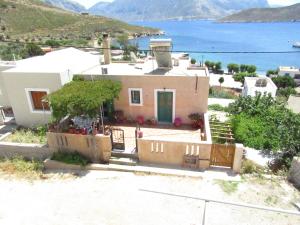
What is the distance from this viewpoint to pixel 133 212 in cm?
930

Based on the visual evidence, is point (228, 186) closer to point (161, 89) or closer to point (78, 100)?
point (161, 89)

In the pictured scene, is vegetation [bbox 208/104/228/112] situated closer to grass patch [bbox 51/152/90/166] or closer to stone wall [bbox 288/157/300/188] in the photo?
stone wall [bbox 288/157/300/188]

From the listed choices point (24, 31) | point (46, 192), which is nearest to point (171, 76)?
point (46, 192)

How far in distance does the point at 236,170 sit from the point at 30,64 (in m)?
13.9

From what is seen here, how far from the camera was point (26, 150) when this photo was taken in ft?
43.1

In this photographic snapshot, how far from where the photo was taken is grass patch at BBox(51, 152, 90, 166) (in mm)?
12117

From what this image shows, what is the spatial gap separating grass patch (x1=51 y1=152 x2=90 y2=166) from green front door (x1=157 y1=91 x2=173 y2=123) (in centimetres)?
523

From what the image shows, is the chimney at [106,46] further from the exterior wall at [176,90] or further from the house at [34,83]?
the exterior wall at [176,90]

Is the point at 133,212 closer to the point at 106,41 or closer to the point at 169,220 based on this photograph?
the point at 169,220

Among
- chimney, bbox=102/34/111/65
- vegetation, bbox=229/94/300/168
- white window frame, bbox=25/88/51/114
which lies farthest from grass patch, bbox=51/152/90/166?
vegetation, bbox=229/94/300/168

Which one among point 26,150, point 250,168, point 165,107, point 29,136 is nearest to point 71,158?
point 26,150

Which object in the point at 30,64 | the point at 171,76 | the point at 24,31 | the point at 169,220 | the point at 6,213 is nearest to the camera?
the point at 169,220

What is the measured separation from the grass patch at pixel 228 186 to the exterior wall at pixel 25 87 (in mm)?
9984

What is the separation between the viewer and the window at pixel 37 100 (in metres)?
14.7
